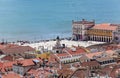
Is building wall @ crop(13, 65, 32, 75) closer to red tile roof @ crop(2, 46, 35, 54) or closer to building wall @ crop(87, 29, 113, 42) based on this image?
red tile roof @ crop(2, 46, 35, 54)

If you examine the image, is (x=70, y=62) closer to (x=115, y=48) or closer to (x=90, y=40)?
(x=115, y=48)

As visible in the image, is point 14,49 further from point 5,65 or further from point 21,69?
point 21,69

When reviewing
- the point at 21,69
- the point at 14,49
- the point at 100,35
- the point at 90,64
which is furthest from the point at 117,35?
the point at 21,69

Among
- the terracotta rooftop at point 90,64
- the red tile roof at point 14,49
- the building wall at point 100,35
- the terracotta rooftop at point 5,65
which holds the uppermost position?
the terracotta rooftop at point 90,64

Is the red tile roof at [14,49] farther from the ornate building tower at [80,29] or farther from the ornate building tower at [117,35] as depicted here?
the ornate building tower at [80,29]

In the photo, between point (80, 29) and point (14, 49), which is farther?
point (80, 29)

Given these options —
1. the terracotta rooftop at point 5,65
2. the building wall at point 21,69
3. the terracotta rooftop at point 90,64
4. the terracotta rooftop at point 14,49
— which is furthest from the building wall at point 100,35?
the building wall at point 21,69

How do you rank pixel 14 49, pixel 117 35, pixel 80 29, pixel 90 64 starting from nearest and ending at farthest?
1. pixel 90 64
2. pixel 14 49
3. pixel 117 35
4. pixel 80 29

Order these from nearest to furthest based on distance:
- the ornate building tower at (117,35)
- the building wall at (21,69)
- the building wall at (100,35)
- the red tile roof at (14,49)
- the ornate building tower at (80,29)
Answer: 1. the building wall at (21,69)
2. the red tile roof at (14,49)
3. the ornate building tower at (117,35)
4. the building wall at (100,35)
5. the ornate building tower at (80,29)

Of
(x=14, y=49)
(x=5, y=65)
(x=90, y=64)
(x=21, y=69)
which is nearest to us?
(x=21, y=69)

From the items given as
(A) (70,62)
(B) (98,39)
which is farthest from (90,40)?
(A) (70,62)

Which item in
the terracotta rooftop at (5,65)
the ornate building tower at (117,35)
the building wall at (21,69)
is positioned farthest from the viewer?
the ornate building tower at (117,35)

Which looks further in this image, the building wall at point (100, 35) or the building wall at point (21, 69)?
the building wall at point (100, 35)
